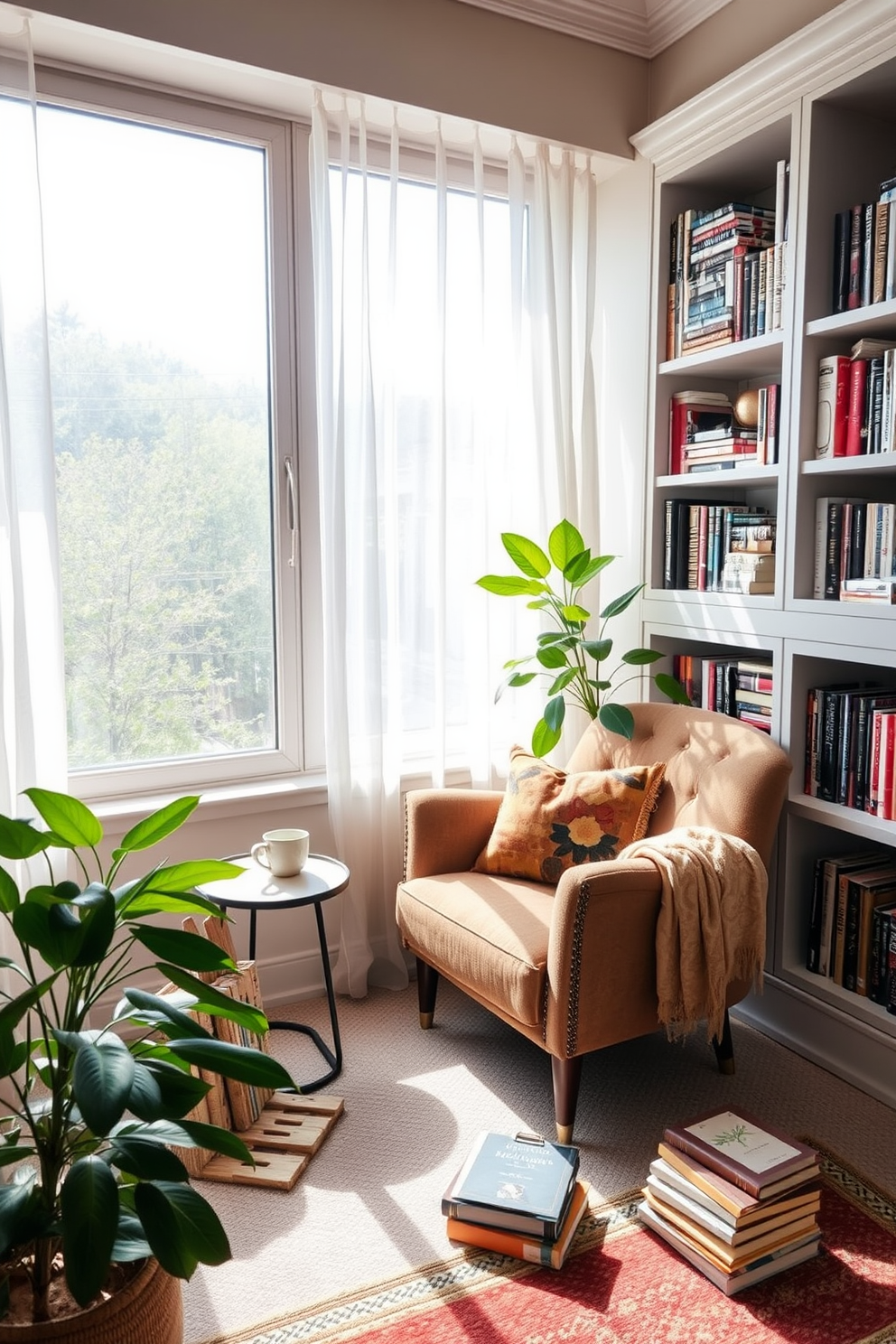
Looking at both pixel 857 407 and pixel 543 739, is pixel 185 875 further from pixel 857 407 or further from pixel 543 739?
pixel 857 407

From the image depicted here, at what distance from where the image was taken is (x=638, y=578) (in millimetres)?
3111

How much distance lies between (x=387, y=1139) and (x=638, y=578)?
175 centimetres

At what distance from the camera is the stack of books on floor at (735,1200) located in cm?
171

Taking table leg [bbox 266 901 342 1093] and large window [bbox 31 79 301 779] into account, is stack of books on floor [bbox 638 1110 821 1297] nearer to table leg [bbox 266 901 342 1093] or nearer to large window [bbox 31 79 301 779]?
table leg [bbox 266 901 342 1093]

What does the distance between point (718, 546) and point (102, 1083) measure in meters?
2.25

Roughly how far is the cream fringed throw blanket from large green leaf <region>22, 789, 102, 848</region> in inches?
46.9

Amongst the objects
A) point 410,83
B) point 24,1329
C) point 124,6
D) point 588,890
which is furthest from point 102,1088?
point 410,83

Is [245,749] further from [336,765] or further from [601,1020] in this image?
[601,1020]

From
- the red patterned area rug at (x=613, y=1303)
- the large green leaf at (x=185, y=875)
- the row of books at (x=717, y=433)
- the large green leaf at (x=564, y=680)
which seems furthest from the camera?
the large green leaf at (x=564, y=680)

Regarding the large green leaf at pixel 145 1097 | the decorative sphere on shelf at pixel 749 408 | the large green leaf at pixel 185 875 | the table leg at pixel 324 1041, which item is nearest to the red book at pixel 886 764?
the decorative sphere on shelf at pixel 749 408

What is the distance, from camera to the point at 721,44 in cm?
276

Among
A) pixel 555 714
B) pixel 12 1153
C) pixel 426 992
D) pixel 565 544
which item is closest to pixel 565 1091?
pixel 426 992

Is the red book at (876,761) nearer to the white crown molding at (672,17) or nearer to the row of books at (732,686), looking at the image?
the row of books at (732,686)

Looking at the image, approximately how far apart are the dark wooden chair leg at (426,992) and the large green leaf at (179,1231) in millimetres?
1423
